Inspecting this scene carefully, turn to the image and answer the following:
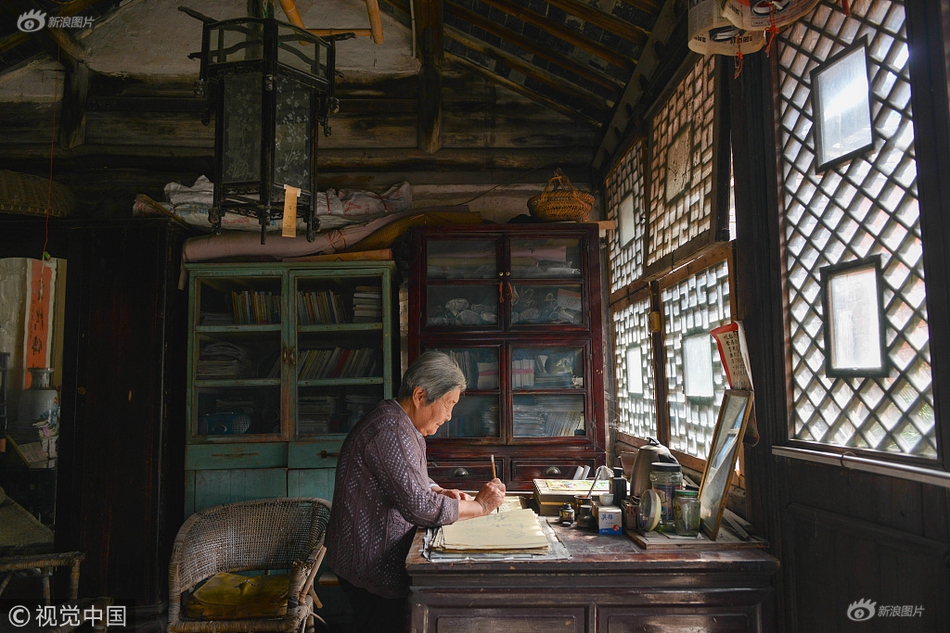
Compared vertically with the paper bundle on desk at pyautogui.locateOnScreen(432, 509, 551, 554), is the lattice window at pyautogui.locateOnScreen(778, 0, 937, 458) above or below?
above

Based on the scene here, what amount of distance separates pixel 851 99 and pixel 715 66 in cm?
82

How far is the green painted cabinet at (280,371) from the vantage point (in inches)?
143

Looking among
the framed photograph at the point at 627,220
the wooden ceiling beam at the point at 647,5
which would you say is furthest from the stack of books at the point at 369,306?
the wooden ceiling beam at the point at 647,5

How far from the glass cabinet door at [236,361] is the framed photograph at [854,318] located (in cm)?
302

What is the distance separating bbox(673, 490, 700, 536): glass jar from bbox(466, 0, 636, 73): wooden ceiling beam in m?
2.47

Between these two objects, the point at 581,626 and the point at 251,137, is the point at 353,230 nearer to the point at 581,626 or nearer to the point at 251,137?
the point at 251,137

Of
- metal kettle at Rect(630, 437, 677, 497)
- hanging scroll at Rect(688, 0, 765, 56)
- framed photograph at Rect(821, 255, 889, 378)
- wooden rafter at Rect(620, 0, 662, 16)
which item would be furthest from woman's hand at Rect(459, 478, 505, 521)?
wooden rafter at Rect(620, 0, 662, 16)

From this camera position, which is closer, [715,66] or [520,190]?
[715,66]

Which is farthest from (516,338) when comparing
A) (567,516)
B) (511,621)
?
(511,621)

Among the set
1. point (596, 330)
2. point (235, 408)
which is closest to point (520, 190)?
point (596, 330)

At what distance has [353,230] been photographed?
12.7 ft

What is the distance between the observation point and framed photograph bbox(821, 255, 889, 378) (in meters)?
1.57

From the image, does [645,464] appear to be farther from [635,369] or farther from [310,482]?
[310,482]

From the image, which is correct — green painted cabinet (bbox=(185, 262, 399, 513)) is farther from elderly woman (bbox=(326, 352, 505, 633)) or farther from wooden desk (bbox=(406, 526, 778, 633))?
wooden desk (bbox=(406, 526, 778, 633))
